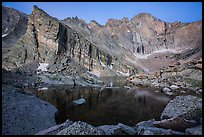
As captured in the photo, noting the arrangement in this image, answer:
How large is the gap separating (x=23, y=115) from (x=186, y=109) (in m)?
20.8

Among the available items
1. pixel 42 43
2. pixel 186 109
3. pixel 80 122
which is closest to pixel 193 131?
pixel 186 109

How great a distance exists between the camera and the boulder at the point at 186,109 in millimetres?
23734

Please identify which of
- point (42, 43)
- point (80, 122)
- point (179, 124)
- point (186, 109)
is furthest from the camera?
point (42, 43)

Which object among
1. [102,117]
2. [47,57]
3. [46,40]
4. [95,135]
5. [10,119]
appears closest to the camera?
[95,135]

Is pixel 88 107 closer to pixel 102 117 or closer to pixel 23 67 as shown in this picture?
pixel 102 117

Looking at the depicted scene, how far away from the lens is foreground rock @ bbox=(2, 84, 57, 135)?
77.9ft

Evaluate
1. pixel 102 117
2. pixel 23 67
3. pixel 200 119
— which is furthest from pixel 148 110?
pixel 23 67

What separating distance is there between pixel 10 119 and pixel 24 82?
43812mm

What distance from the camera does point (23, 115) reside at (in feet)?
91.5

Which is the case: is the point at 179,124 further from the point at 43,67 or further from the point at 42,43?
the point at 42,43

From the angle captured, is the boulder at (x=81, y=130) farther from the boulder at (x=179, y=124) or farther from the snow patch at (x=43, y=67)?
the snow patch at (x=43, y=67)

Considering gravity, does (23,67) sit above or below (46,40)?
below

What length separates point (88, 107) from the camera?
37.3 metres

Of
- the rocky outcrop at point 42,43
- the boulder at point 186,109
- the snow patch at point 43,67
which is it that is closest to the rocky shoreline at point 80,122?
the boulder at point 186,109
